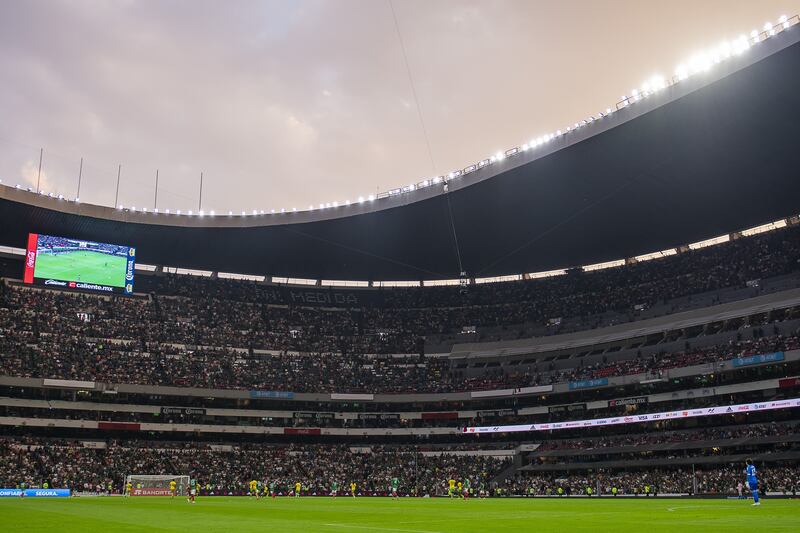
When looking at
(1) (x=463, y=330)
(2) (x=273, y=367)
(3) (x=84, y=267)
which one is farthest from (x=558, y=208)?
(3) (x=84, y=267)

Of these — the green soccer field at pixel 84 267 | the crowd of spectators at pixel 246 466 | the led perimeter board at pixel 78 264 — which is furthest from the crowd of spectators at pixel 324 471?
the green soccer field at pixel 84 267

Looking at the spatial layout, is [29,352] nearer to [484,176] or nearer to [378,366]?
[378,366]

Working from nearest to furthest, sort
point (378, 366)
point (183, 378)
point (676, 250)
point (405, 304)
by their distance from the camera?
point (183, 378) < point (676, 250) < point (378, 366) < point (405, 304)

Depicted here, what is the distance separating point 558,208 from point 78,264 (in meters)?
46.2

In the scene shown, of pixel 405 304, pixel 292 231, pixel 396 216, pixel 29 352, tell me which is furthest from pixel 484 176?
pixel 29 352

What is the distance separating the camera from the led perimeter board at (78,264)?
65250 mm

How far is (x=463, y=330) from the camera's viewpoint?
276ft

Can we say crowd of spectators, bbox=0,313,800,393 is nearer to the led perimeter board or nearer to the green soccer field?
the led perimeter board

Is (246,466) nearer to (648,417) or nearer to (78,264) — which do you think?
(78,264)

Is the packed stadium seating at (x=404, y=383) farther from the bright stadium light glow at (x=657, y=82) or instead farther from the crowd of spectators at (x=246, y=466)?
the bright stadium light glow at (x=657, y=82)

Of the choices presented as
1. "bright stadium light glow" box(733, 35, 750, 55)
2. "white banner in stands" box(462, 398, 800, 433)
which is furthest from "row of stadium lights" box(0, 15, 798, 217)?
"white banner in stands" box(462, 398, 800, 433)

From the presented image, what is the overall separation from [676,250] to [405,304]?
33.2 meters

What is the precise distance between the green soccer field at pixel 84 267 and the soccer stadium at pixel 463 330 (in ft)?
0.70

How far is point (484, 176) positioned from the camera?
5675 centimetres
